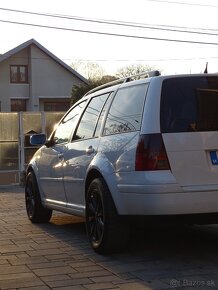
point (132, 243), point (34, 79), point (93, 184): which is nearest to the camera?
point (93, 184)

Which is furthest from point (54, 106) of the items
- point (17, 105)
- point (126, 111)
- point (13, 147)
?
point (126, 111)

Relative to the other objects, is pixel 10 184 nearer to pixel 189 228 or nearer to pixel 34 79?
pixel 189 228

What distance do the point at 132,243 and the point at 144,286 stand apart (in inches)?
72.5

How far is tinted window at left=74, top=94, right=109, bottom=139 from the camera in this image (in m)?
6.80

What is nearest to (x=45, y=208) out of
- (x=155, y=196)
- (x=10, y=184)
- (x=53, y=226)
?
(x=53, y=226)

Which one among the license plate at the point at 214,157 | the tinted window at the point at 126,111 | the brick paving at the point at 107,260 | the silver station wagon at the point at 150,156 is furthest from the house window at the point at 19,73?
the license plate at the point at 214,157

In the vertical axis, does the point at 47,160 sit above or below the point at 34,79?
below

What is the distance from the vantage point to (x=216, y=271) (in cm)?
531

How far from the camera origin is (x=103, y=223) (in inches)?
235

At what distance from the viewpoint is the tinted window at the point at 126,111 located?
581cm

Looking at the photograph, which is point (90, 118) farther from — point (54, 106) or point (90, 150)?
point (54, 106)

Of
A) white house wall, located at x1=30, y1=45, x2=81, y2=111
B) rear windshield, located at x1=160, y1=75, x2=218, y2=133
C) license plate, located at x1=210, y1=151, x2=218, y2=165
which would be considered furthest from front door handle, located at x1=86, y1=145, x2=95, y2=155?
white house wall, located at x1=30, y1=45, x2=81, y2=111

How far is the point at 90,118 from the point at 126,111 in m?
1.02

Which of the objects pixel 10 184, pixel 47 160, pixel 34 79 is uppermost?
pixel 34 79
